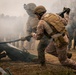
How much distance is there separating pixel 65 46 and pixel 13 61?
3720 millimetres

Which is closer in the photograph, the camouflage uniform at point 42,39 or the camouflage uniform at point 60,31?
the camouflage uniform at point 60,31

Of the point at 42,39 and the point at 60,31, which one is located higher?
the point at 60,31

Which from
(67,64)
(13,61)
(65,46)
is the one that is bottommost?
(13,61)

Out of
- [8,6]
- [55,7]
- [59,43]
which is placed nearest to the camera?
[59,43]

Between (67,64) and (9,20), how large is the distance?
32.8ft

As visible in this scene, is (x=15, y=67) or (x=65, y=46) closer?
(x=65, y=46)

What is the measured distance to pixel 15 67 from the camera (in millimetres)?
9086

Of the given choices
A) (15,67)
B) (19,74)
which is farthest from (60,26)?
(15,67)

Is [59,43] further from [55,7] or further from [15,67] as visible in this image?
[55,7]

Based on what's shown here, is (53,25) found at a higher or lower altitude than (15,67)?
higher

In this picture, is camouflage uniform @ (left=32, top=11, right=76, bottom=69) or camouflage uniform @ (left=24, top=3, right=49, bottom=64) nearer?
camouflage uniform @ (left=32, top=11, right=76, bottom=69)

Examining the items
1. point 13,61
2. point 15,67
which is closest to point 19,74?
point 15,67

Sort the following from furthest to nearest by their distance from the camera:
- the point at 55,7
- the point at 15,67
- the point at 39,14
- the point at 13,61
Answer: the point at 55,7 → the point at 13,61 → the point at 15,67 → the point at 39,14

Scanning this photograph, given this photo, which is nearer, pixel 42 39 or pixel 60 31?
pixel 60 31
